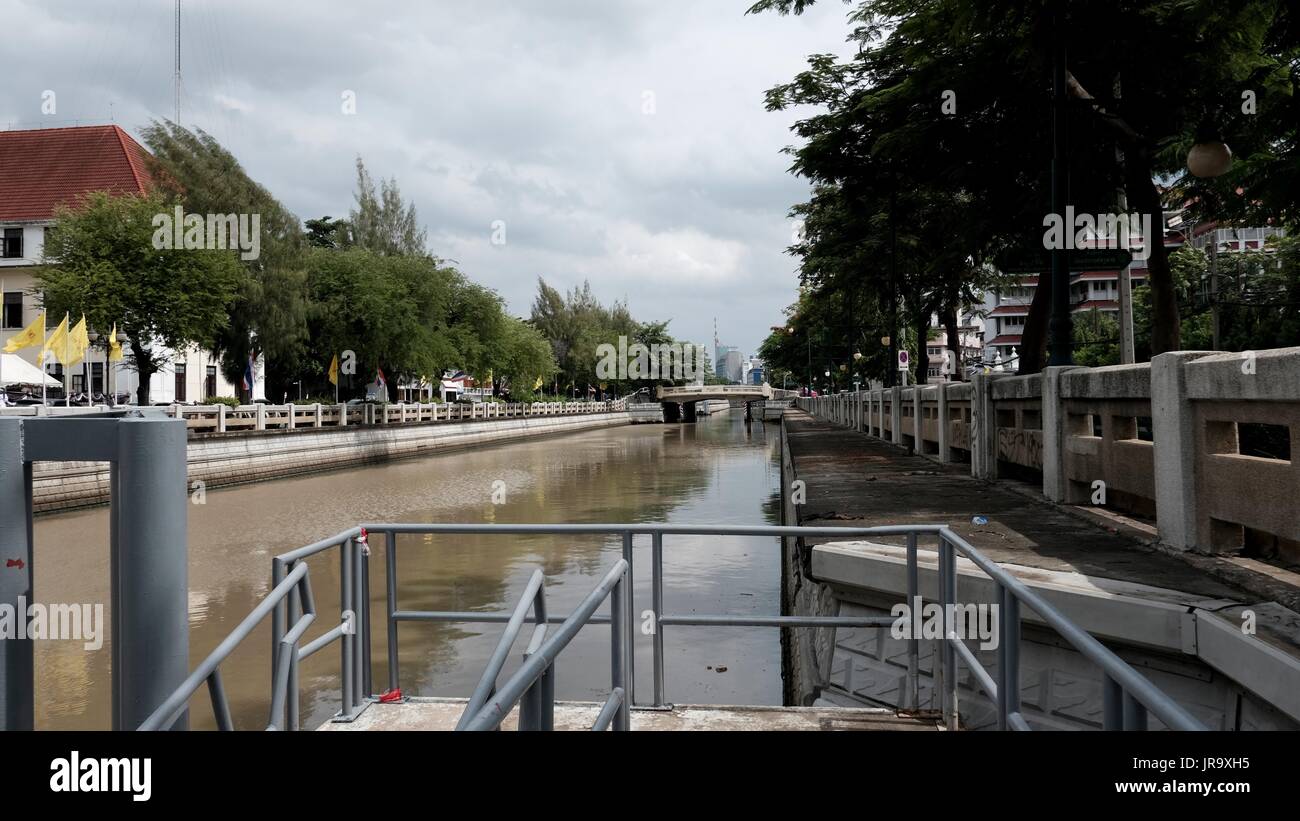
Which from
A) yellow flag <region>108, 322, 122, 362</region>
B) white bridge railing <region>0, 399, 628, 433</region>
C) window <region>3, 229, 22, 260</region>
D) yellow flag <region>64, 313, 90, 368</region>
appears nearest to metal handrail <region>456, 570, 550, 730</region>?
white bridge railing <region>0, 399, 628, 433</region>

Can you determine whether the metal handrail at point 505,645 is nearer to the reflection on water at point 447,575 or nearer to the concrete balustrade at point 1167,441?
the concrete balustrade at point 1167,441

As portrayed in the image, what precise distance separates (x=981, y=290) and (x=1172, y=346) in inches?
763

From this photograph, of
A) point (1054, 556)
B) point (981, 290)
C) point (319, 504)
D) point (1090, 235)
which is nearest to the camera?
point (1054, 556)

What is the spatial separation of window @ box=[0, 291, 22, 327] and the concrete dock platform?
2019 inches

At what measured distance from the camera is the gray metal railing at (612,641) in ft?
7.50

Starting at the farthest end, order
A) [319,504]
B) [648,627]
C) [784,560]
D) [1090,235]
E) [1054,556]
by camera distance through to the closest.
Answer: [319,504], [1090,235], [784,560], [1054,556], [648,627]

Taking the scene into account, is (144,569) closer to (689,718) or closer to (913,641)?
(689,718)

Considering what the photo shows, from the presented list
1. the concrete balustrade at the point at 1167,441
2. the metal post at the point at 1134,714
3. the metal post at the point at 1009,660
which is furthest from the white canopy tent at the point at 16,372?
the metal post at the point at 1134,714

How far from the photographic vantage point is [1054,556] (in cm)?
643

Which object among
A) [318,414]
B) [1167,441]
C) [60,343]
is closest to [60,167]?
[318,414]

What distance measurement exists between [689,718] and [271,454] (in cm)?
2953

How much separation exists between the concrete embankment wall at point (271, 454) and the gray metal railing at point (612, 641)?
10525 millimetres
